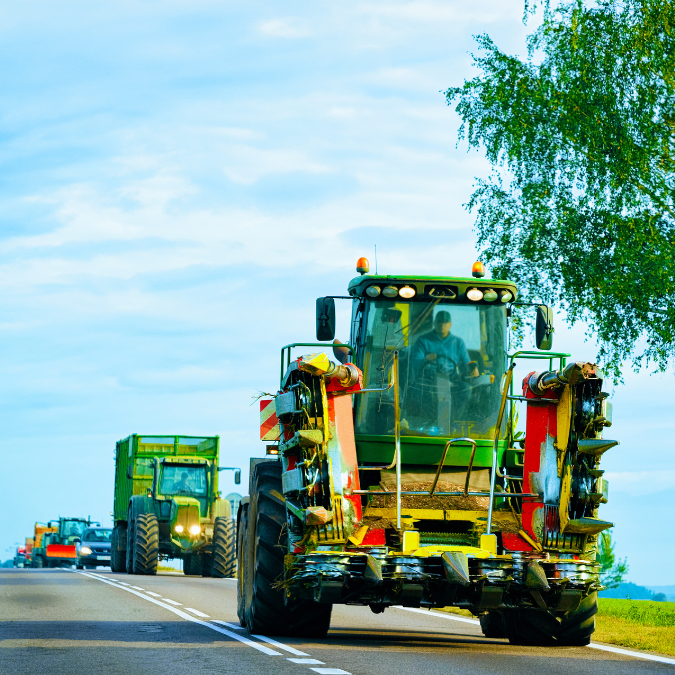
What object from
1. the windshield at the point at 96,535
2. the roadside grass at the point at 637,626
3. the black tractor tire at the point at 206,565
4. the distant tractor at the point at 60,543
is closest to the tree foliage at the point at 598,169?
the roadside grass at the point at 637,626

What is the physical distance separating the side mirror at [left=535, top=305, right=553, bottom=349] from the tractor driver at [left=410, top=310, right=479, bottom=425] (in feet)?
2.41

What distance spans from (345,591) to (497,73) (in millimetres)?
19058

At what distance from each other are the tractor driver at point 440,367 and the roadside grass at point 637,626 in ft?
11.0

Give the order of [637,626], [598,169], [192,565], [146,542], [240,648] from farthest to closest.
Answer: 1. [192,565]
2. [146,542]
3. [598,169]
4. [637,626]
5. [240,648]

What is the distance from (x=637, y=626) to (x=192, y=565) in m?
23.7

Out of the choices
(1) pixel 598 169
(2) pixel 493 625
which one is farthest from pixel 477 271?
(1) pixel 598 169

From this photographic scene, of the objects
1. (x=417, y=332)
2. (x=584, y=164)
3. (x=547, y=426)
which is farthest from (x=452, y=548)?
(x=584, y=164)

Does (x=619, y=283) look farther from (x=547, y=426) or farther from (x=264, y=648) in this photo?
(x=264, y=648)

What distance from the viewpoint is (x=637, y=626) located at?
55.2 feet

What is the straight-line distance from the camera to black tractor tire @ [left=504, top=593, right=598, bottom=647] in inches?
513

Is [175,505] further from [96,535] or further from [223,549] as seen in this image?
[96,535]

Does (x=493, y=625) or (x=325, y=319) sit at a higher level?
(x=325, y=319)

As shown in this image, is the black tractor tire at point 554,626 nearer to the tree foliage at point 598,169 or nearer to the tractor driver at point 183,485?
the tree foliage at point 598,169

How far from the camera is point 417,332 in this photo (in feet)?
44.1
